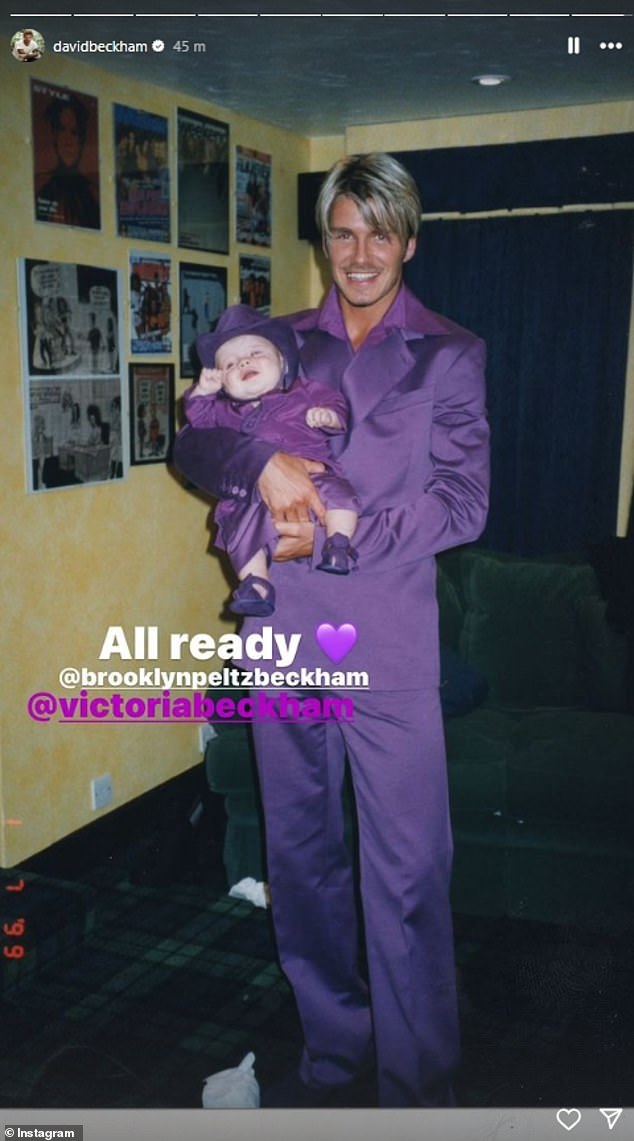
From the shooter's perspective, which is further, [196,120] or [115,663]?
[196,120]

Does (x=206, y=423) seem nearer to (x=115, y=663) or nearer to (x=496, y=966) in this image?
(x=115, y=663)

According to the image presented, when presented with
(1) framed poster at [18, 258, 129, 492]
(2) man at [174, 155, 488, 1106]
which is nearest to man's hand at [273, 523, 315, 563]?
(2) man at [174, 155, 488, 1106]

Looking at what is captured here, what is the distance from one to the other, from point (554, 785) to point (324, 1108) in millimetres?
928

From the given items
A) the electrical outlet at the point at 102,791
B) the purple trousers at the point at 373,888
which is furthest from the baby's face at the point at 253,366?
the electrical outlet at the point at 102,791

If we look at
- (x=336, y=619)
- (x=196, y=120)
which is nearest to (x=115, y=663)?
(x=336, y=619)

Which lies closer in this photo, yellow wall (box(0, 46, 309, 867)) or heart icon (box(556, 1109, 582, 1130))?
heart icon (box(556, 1109, 582, 1130))

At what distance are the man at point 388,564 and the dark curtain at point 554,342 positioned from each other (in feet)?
1.76

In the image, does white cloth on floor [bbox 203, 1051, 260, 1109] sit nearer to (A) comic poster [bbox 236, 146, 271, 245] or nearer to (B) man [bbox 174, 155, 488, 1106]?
(B) man [bbox 174, 155, 488, 1106]

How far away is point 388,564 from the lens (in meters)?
1.24

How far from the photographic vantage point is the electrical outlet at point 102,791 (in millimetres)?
1990

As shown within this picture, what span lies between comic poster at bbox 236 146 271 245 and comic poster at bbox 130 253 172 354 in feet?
0.59

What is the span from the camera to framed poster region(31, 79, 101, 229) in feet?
4.89

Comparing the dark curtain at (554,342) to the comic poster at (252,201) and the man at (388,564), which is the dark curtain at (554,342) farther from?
the man at (388,564)

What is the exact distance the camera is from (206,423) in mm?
1331
